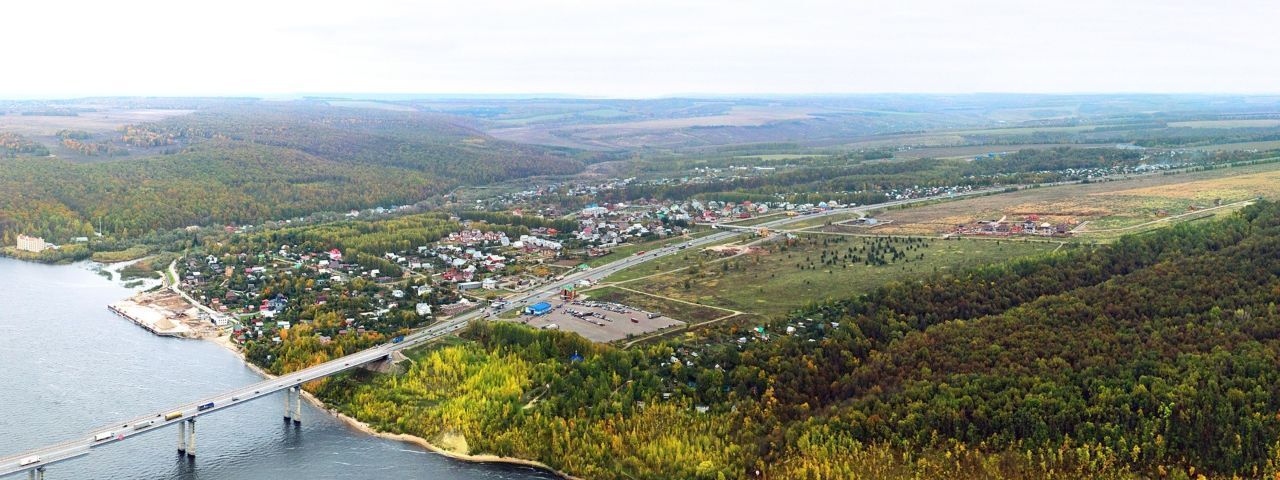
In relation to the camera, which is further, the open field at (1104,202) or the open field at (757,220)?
the open field at (757,220)

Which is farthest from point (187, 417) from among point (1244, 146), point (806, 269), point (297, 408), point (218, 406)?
point (1244, 146)

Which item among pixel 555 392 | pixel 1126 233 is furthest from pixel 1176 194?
pixel 555 392

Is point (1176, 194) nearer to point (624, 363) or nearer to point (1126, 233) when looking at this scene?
point (1126, 233)

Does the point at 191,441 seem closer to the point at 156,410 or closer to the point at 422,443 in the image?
the point at 156,410

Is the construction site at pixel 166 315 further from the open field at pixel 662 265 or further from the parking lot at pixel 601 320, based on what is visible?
the open field at pixel 662 265

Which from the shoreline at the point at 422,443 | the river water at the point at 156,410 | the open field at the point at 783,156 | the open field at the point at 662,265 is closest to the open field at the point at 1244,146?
the open field at the point at 783,156

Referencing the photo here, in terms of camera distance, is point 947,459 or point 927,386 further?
point 927,386
